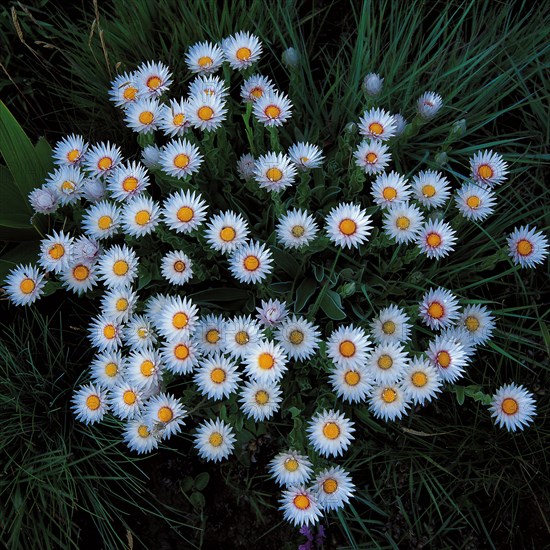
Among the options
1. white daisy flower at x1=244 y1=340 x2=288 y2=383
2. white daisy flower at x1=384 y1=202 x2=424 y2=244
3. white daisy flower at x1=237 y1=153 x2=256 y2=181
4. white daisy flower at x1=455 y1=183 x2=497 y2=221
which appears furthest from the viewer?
white daisy flower at x1=237 y1=153 x2=256 y2=181

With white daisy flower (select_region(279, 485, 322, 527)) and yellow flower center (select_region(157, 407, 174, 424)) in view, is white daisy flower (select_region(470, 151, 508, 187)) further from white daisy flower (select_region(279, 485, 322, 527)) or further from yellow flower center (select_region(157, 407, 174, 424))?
yellow flower center (select_region(157, 407, 174, 424))

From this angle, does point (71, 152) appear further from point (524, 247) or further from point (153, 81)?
point (524, 247)

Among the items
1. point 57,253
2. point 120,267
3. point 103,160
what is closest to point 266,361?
point 120,267

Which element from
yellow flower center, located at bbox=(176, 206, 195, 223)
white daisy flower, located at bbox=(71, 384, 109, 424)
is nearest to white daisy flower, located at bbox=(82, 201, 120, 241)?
yellow flower center, located at bbox=(176, 206, 195, 223)

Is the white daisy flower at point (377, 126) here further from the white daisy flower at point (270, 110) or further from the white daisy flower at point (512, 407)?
the white daisy flower at point (512, 407)

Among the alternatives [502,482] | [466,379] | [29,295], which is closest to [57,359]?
[29,295]

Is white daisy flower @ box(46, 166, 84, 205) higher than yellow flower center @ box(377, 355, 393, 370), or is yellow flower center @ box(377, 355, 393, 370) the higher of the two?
white daisy flower @ box(46, 166, 84, 205)

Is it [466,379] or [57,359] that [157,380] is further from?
[466,379]
